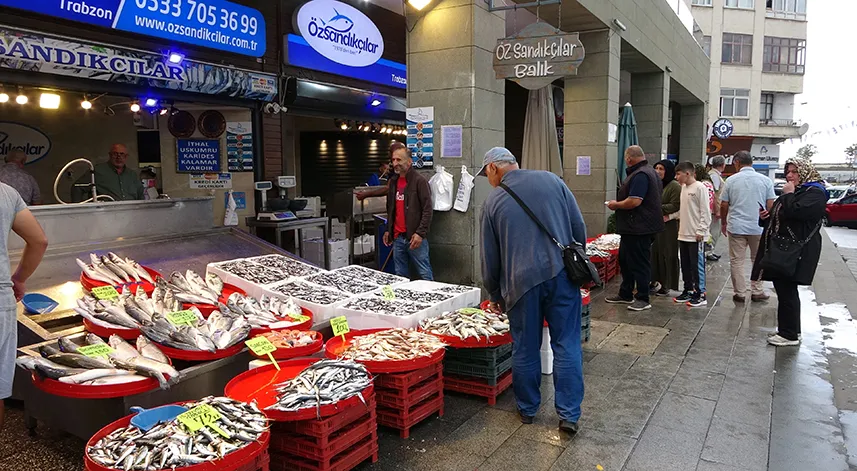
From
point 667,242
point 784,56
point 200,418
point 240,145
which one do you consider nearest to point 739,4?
point 784,56

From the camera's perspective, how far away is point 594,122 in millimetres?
11812

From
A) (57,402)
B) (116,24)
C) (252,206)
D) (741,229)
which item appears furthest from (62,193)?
(741,229)

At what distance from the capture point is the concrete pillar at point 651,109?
16.2m

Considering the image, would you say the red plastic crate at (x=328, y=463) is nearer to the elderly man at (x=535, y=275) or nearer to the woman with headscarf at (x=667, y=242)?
the elderly man at (x=535, y=275)

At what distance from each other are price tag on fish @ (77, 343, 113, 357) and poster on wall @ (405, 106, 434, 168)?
5172 mm

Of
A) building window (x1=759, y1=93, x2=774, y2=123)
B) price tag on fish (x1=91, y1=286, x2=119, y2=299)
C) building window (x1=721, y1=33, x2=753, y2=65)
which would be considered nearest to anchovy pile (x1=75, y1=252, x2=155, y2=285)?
price tag on fish (x1=91, y1=286, x2=119, y2=299)

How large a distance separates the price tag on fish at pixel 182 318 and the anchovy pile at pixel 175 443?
4.52ft

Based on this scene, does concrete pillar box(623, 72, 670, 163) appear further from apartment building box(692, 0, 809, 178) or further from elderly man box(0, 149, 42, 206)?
apartment building box(692, 0, 809, 178)

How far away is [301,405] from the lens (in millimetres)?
3301

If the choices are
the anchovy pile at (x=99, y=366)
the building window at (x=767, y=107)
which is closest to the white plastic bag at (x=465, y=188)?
the anchovy pile at (x=99, y=366)

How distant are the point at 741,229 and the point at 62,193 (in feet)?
41.6

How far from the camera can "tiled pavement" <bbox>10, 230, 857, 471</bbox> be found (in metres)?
3.91

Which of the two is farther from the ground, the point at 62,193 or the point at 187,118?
the point at 187,118

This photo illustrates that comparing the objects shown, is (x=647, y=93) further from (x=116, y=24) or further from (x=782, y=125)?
(x=782, y=125)
